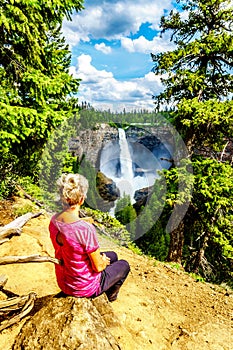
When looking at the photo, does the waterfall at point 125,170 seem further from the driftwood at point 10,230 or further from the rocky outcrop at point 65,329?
the rocky outcrop at point 65,329

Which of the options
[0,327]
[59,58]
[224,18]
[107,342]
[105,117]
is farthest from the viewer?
[105,117]

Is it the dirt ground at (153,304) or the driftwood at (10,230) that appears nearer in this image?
the dirt ground at (153,304)

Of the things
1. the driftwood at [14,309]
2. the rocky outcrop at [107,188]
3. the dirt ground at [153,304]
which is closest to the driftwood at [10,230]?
the dirt ground at [153,304]

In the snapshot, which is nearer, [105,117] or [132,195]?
[132,195]

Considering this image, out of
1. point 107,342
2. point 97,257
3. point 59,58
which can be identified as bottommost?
point 107,342

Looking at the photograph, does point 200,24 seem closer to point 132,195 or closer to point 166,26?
point 166,26

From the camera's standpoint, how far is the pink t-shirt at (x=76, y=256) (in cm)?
282

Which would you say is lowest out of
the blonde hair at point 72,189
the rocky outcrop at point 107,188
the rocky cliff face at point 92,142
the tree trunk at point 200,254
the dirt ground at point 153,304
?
the rocky outcrop at point 107,188

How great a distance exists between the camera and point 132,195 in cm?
4778

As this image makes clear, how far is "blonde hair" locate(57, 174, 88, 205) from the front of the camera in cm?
279

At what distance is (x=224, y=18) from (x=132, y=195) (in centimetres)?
3920

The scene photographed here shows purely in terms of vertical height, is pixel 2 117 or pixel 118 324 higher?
pixel 2 117

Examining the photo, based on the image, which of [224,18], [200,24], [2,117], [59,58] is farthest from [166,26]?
[2,117]

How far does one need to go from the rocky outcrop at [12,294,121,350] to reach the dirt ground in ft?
0.75
